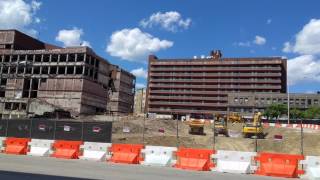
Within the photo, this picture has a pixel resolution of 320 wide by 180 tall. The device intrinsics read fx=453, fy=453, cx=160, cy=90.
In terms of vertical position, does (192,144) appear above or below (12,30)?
below

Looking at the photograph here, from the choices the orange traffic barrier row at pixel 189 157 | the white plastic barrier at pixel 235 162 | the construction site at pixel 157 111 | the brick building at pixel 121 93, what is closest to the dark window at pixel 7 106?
the construction site at pixel 157 111

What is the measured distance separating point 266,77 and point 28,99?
84.0 meters

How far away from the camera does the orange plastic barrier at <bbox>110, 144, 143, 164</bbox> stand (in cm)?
2136

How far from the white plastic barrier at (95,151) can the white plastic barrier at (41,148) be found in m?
2.06

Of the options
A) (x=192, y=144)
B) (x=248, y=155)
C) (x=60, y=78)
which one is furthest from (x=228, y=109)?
(x=248, y=155)

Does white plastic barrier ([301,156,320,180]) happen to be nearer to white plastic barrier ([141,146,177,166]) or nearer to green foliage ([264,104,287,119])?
white plastic barrier ([141,146,177,166])

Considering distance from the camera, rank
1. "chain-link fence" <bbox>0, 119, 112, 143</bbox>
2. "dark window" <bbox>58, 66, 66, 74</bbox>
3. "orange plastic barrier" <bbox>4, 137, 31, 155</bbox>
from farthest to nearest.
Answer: "dark window" <bbox>58, 66, 66, 74</bbox> → "chain-link fence" <bbox>0, 119, 112, 143</bbox> → "orange plastic barrier" <bbox>4, 137, 31, 155</bbox>

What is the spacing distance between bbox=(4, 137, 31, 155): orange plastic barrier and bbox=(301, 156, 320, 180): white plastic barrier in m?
14.4

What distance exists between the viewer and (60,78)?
100375 mm

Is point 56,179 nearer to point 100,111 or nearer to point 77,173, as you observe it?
point 77,173

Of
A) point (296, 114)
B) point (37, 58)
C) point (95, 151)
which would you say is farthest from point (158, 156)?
point (296, 114)

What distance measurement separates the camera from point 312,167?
17.7m

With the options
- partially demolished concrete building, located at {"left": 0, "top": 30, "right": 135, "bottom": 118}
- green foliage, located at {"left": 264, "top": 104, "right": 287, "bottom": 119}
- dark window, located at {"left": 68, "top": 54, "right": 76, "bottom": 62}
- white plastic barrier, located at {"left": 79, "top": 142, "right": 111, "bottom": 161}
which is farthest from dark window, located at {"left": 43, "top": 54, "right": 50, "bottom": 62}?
white plastic barrier, located at {"left": 79, "top": 142, "right": 111, "bottom": 161}

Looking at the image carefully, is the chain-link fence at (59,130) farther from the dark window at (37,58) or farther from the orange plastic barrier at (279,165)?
the dark window at (37,58)
